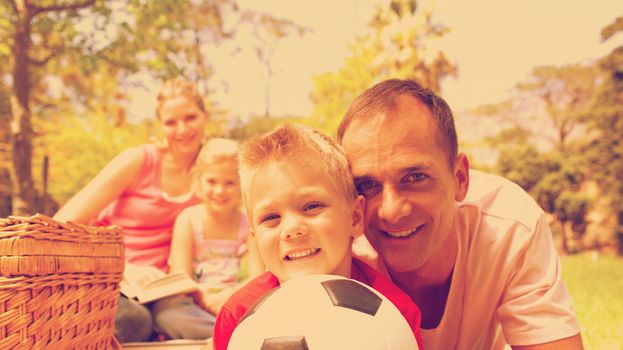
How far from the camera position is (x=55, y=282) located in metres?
2.05

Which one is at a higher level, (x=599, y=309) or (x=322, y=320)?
(x=322, y=320)

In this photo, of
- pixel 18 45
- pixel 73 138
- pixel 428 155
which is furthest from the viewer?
pixel 73 138

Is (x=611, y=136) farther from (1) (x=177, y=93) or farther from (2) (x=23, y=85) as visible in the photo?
(1) (x=177, y=93)

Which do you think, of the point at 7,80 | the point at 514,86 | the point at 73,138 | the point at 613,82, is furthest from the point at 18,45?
the point at 514,86

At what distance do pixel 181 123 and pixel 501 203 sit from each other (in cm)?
251

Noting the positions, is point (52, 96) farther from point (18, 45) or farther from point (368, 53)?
point (368, 53)

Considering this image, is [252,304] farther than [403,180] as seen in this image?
No

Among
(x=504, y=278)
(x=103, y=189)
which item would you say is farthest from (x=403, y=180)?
Result: (x=103, y=189)

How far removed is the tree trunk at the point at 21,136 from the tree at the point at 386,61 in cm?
1101

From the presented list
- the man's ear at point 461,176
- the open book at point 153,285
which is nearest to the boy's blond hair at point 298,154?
the man's ear at point 461,176

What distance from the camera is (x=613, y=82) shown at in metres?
22.4

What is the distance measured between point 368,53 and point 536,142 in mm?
16913

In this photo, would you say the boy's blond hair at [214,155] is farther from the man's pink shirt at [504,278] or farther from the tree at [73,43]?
the tree at [73,43]

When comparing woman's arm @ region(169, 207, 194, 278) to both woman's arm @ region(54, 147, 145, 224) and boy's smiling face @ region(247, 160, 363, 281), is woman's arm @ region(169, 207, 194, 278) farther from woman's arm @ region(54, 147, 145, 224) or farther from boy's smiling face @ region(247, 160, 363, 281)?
boy's smiling face @ region(247, 160, 363, 281)
